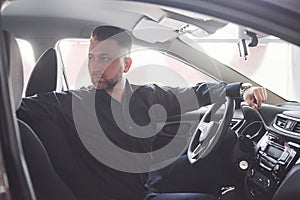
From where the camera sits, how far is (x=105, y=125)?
1.66m

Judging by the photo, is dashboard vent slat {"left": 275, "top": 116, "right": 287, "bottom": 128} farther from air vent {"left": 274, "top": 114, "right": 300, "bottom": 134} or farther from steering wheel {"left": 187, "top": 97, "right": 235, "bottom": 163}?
steering wheel {"left": 187, "top": 97, "right": 235, "bottom": 163}

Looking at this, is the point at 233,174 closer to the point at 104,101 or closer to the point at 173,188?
the point at 173,188

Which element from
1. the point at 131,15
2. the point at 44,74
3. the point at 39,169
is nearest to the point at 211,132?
the point at 131,15

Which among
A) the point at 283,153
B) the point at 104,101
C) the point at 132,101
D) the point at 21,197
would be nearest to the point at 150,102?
the point at 132,101

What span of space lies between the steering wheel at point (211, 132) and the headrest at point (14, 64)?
0.90m

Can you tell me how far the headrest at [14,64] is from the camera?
1.00 meters

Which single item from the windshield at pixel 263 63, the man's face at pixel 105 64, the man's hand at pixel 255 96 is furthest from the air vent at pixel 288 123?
the man's face at pixel 105 64

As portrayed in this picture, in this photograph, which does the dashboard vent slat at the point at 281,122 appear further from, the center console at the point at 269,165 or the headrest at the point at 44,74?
the headrest at the point at 44,74

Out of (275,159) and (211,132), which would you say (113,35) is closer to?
(211,132)

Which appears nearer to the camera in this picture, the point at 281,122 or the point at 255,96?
the point at 255,96

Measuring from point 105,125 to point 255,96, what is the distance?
0.56 metres

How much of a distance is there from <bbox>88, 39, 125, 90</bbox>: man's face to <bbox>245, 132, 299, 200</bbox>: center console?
0.70 meters

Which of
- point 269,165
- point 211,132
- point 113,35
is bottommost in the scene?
point 269,165

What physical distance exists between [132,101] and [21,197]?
88 centimetres
